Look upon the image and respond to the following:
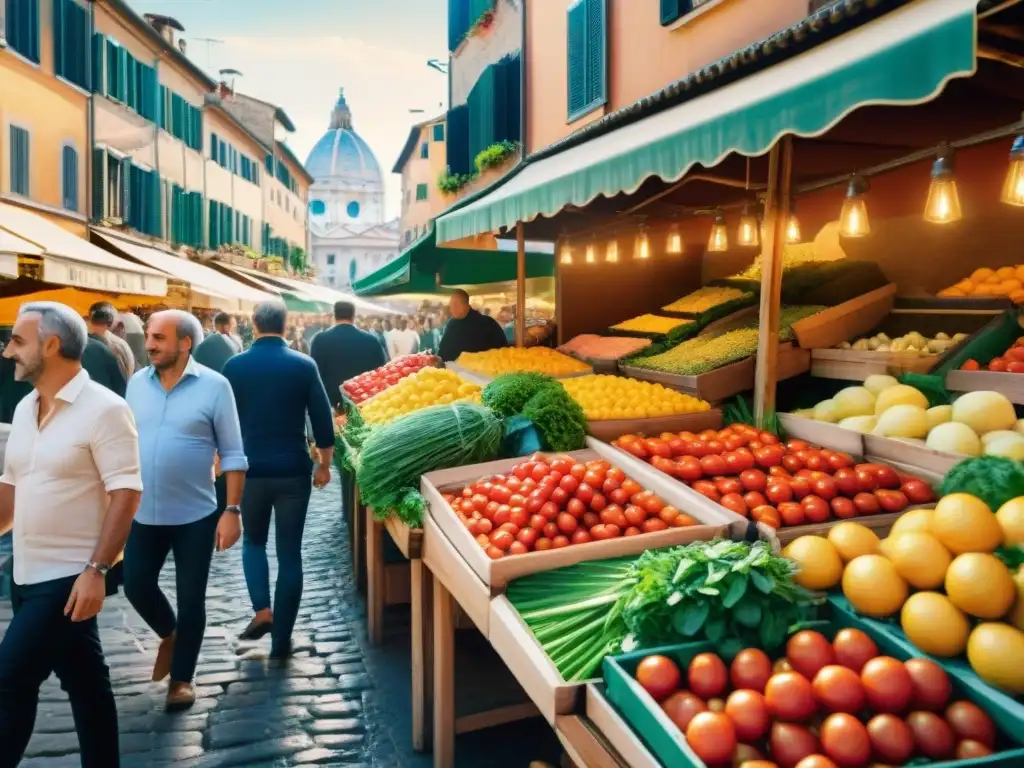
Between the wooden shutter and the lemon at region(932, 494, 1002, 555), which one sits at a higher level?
the wooden shutter

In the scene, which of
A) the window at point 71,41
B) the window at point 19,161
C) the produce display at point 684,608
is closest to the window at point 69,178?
the window at point 19,161

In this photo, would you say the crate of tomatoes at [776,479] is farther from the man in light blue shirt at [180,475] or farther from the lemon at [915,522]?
the man in light blue shirt at [180,475]

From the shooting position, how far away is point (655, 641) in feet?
7.54

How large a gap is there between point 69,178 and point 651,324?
1350 centimetres

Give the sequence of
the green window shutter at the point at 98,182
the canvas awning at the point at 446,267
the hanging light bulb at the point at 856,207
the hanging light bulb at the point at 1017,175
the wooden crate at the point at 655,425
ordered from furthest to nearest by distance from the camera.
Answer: the green window shutter at the point at 98,182, the canvas awning at the point at 446,267, the wooden crate at the point at 655,425, the hanging light bulb at the point at 856,207, the hanging light bulb at the point at 1017,175

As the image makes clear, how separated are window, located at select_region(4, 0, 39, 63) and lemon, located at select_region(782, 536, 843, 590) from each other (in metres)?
15.7

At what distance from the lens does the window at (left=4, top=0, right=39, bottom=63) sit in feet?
45.2

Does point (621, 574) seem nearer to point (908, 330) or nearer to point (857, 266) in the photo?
point (908, 330)

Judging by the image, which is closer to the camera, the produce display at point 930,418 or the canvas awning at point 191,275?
the produce display at point 930,418

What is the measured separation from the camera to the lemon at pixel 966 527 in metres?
2.39

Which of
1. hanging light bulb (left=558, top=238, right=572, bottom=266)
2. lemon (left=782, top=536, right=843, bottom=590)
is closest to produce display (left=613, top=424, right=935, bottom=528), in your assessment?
lemon (left=782, top=536, right=843, bottom=590)

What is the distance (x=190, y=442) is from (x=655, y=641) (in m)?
2.68

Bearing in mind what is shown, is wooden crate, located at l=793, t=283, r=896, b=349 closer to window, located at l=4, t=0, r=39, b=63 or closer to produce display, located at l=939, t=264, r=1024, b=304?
produce display, located at l=939, t=264, r=1024, b=304

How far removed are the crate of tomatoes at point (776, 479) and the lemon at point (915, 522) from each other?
1.20 ft
